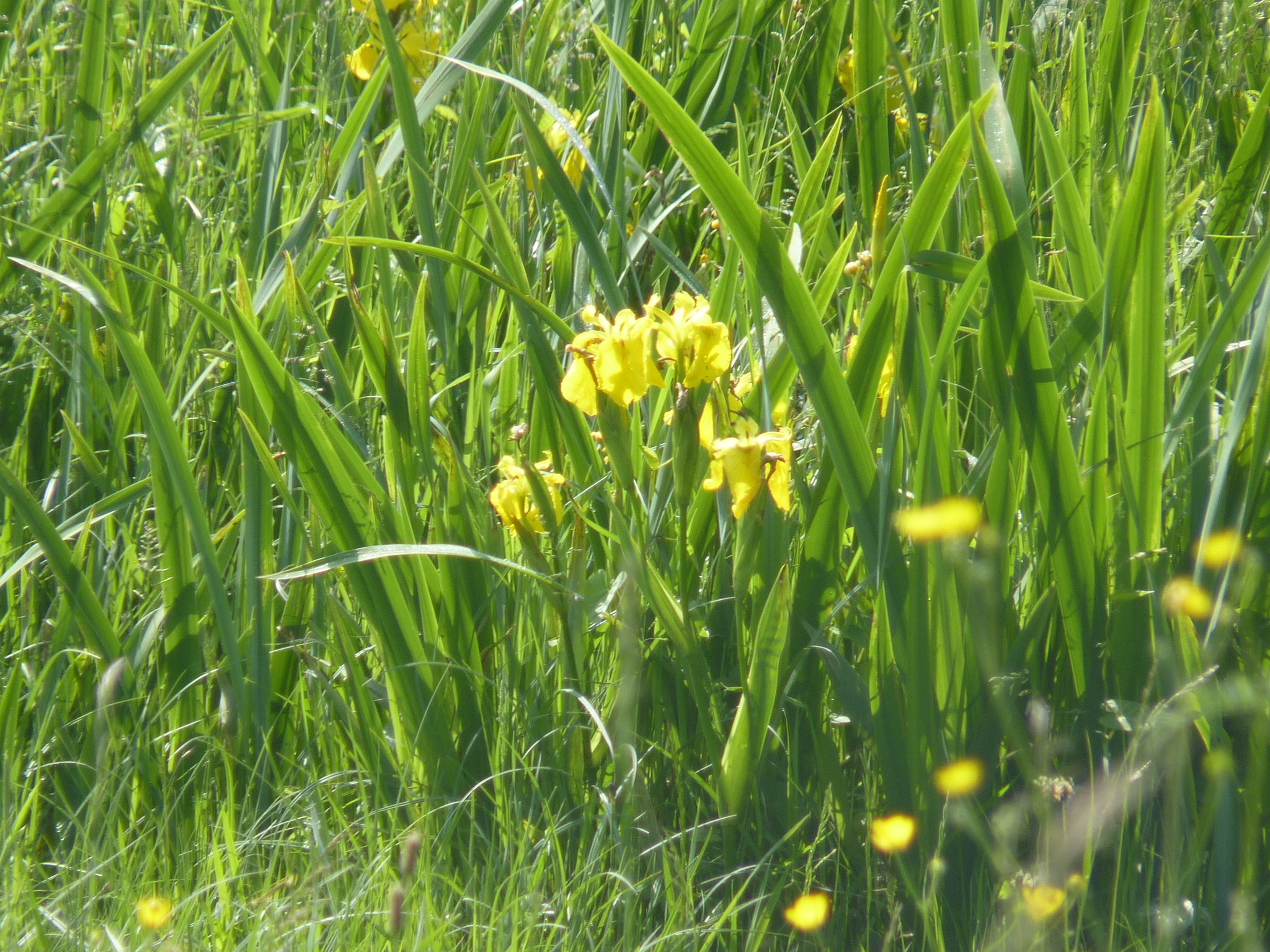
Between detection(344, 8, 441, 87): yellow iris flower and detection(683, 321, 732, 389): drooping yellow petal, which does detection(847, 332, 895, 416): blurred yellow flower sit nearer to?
detection(683, 321, 732, 389): drooping yellow petal

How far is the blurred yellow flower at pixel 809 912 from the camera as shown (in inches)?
39.4

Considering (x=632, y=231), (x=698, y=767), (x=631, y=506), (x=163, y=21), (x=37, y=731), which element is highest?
(x=163, y=21)

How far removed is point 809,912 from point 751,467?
1.40 feet

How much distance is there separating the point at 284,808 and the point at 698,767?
467 millimetres

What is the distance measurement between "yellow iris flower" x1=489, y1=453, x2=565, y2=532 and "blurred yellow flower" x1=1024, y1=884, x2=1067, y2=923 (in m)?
0.58

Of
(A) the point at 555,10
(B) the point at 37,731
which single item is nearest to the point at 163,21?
(A) the point at 555,10

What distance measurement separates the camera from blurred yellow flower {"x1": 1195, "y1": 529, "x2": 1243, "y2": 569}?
3.33 feet

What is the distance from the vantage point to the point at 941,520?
101cm

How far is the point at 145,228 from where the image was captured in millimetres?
1931

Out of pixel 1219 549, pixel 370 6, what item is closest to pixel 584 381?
pixel 1219 549

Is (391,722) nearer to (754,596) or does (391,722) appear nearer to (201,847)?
(201,847)

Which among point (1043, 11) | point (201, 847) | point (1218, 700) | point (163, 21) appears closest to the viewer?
point (1218, 700)

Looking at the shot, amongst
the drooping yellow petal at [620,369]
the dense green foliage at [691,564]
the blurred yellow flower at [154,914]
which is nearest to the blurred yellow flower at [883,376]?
the dense green foliage at [691,564]

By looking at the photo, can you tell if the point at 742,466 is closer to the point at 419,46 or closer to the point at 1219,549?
the point at 1219,549
